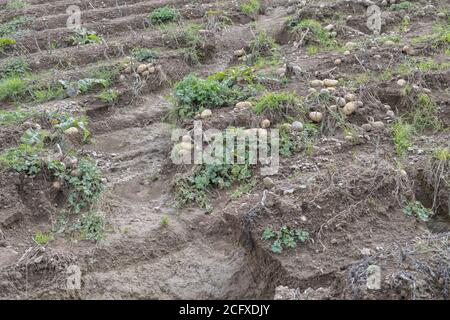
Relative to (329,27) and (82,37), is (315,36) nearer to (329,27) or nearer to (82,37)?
(329,27)

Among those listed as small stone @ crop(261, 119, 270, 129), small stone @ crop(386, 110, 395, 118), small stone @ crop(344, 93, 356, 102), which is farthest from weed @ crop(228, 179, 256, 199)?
small stone @ crop(386, 110, 395, 118)

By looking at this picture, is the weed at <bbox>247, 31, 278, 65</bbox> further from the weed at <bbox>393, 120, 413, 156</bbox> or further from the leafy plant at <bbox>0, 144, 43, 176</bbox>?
the leafy plant at <bbox>0, 144, 43, 176</bbox>

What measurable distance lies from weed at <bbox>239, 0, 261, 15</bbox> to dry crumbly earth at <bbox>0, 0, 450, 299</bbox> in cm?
61

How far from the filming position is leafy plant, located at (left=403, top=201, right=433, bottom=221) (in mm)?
3875

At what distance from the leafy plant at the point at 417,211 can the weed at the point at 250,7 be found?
4.28 m

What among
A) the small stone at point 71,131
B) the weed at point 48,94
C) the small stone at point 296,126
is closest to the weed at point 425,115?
the small stone at point 296,126

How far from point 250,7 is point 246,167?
3.82 metres

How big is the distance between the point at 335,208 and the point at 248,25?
392 cm

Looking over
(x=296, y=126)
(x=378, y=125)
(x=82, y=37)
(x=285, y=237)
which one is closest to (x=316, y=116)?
(x=296, y=126)

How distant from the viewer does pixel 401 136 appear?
4566 mm

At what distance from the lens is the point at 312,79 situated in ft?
17.8

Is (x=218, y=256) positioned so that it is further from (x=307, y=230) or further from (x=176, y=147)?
(x=176, y=147)

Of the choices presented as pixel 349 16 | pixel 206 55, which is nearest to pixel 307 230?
pixel 206 55

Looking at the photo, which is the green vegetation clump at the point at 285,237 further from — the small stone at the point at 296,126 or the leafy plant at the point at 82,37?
the leafy plant at the point at 82,37
